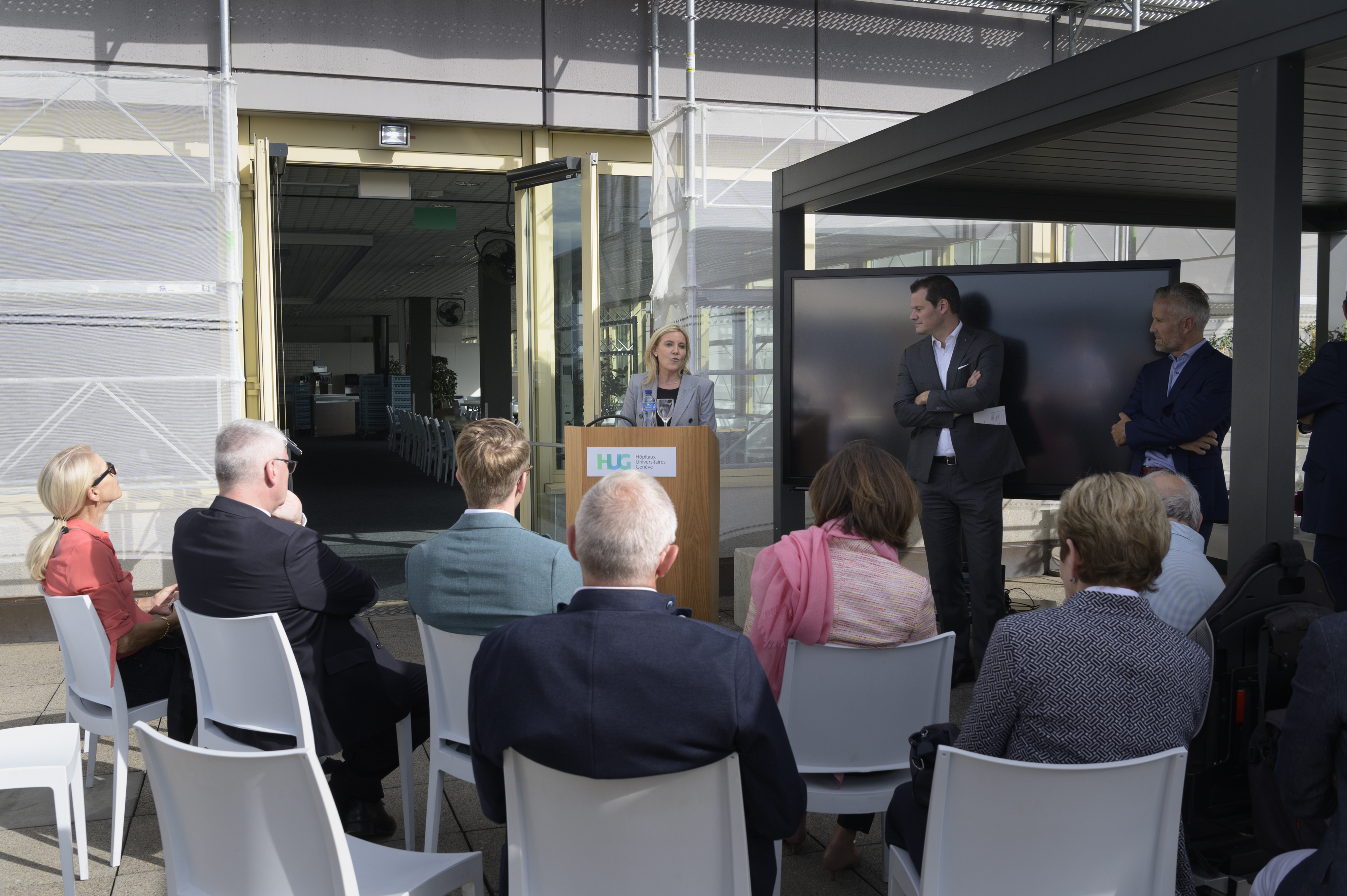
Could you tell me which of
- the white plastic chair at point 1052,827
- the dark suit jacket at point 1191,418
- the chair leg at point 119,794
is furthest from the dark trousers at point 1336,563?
the chair leg at point 119,794

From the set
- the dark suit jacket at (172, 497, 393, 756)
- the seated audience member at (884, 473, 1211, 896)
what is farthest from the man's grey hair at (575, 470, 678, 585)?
the dark suit jacket at (172, 497, 393, 756)

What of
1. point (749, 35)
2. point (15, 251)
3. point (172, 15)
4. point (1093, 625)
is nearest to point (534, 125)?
point (749, 35)

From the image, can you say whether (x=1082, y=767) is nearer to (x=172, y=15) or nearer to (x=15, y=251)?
(x=15, y=251)

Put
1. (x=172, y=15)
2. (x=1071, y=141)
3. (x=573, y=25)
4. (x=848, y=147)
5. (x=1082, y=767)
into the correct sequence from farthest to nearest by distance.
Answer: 1. (x=573, y=25)
2. (x=172, y=15)
3. (x=848, y=147)
4. (x=1071, y=141)
5. (x=1082, y=767)

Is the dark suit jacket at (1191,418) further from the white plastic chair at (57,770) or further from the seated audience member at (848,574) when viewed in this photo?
the white plastic chair at (57,770)

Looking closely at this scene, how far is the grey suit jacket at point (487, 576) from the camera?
96.3 inches

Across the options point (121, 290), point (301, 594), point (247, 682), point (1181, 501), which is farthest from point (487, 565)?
point (121, 290)

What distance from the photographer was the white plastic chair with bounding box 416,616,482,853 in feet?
7.88

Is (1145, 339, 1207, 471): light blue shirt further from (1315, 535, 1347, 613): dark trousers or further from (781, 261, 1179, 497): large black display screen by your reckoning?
(1315, 535, 1347, 613): dark trousers

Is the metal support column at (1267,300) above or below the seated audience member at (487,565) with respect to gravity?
above

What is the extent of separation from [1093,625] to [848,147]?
3109 mm

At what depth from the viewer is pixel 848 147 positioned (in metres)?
4.41

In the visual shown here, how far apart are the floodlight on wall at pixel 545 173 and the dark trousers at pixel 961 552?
3.06 metres

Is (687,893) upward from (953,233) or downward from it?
downward
